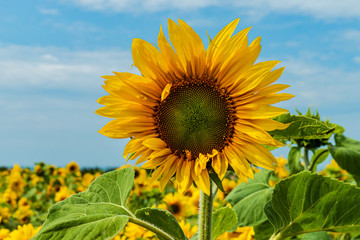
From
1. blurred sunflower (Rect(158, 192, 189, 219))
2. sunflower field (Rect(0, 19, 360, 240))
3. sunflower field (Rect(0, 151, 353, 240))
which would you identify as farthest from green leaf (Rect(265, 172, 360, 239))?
blurred sunflower (Rect(158, 192, 189, 219))

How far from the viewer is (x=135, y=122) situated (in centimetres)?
165

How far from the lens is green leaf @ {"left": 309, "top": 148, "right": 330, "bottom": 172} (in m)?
3.03

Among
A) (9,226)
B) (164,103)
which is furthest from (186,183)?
(9,226)

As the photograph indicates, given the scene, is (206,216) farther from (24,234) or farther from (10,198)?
(10,198)

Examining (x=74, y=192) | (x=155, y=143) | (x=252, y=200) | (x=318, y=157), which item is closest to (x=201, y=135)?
(x=155, y=143)

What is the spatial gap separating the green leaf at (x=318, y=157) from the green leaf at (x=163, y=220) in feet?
5.29

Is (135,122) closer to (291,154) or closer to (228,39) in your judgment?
(228,39)

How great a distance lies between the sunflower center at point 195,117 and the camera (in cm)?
168

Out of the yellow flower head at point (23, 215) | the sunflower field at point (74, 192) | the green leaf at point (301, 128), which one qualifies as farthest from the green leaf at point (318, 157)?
the yellow flower head at point (23, 215)

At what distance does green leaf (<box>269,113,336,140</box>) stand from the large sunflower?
0.08m

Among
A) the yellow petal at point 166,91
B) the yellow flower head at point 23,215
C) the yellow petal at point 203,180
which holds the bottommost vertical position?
the yellow flower head at point 23,215

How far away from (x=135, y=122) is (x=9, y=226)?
401 cm

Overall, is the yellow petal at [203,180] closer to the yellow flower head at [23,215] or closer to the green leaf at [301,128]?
the green leaf at [301,128]

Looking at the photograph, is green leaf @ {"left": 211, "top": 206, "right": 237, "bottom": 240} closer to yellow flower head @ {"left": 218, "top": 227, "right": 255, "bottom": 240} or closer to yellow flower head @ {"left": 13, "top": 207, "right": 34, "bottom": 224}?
yellow flower head @ {"left": 218, "top": 227, "right": 255, "bottom": 240}
